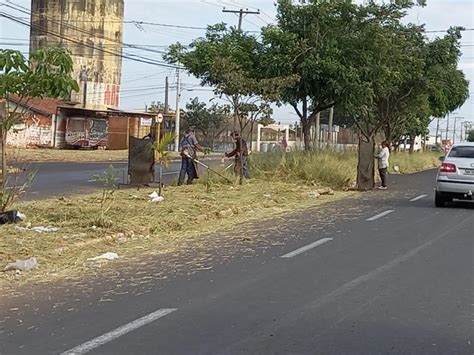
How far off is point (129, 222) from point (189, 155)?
28.1 feet

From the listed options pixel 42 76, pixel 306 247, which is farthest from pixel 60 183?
pixel 306 247

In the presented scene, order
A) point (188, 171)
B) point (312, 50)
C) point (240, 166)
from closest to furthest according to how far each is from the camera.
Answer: point (188, 171) → point (240, 166) → point (312, 50)

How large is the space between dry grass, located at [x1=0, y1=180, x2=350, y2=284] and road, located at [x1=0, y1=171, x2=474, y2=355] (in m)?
1.16

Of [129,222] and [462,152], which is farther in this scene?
[462,152]

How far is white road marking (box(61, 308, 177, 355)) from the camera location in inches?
254

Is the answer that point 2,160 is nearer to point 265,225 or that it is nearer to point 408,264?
point 265,225

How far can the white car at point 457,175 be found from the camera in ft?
61.3

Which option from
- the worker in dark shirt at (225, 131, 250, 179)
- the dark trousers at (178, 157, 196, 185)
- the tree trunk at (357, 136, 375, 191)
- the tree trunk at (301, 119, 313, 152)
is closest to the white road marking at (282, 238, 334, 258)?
the dark trousers at (178, 157, 196, 185)

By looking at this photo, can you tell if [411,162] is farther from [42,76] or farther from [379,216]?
[42,76]

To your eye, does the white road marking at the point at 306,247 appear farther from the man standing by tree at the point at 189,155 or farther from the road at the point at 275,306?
the man standing by tree at the point at 189,155

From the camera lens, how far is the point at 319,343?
6.68 m

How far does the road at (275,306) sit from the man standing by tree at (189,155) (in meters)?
9.69

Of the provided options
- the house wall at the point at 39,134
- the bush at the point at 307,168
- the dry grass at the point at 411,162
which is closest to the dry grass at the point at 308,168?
the bush at the point at 307,168

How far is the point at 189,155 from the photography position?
73.8 ft
